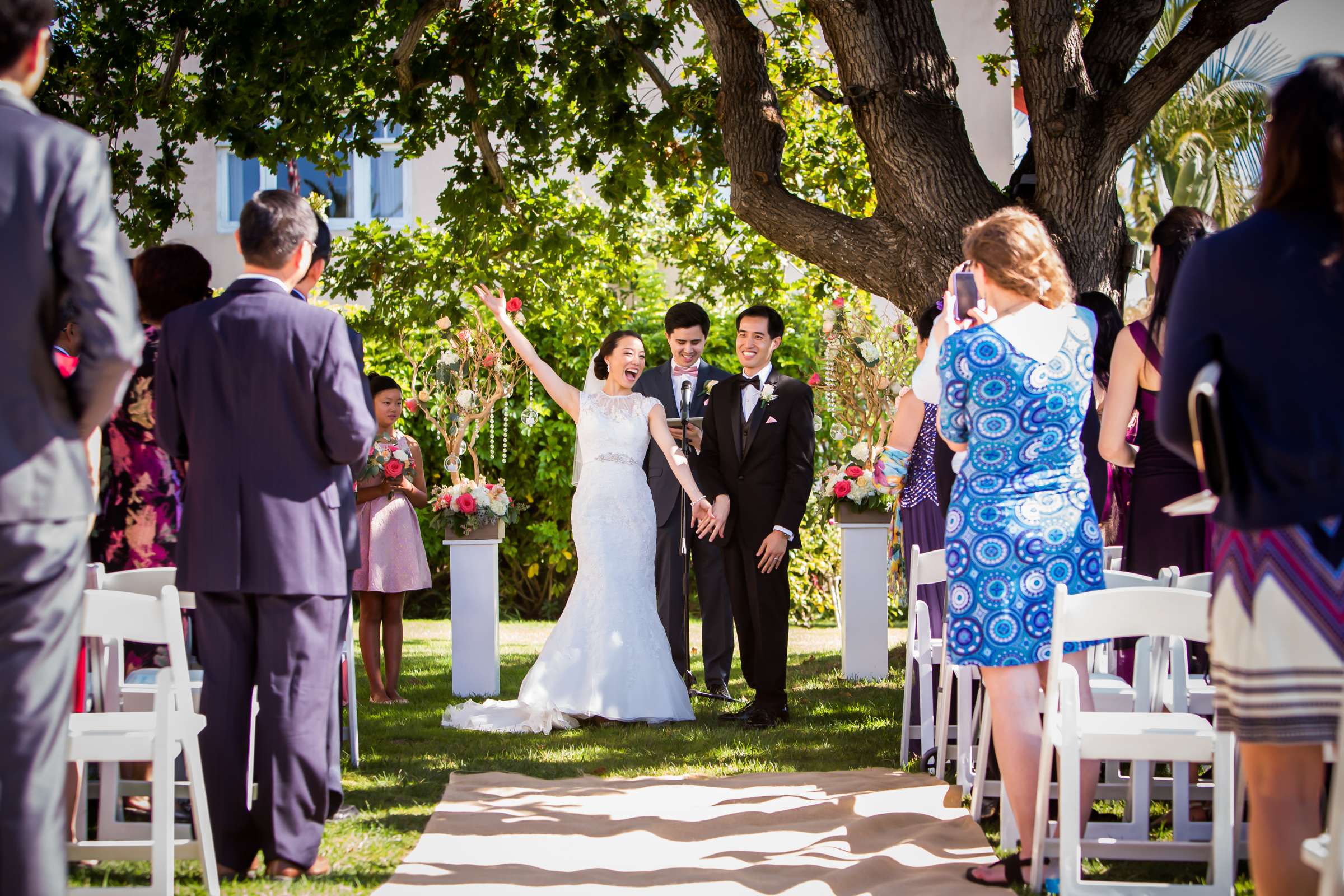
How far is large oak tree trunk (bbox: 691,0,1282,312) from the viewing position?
7.13 meters

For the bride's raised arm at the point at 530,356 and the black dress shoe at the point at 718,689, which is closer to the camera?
the bride's raised arm at the point at 530,356

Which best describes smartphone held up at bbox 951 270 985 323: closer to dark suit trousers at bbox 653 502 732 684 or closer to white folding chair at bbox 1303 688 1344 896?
white folding chair at bbox 1303 688 1344 896

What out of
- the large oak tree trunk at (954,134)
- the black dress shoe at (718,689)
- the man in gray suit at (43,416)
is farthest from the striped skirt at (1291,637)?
the black dress shoe at (718,689)

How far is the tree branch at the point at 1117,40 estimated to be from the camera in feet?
24.7

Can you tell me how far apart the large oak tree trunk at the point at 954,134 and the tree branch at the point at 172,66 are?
12.7 ft

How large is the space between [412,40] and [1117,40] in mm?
Result: 4441

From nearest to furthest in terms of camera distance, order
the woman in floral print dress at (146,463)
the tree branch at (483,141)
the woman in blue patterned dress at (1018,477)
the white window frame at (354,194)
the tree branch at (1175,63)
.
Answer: the woman in blue patterned dress at (1018,477)
the woman in floral print dress at (146,463)
the tree branch at (1175,63)
the tree branch at (483,141)
the white window frame at (354,194)

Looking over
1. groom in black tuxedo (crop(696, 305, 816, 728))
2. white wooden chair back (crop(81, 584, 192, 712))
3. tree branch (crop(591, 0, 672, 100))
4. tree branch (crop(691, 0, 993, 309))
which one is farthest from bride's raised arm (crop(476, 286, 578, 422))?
tree branch (crop(591, 0, 672, 100))

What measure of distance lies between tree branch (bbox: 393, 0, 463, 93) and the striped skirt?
6.96 meters

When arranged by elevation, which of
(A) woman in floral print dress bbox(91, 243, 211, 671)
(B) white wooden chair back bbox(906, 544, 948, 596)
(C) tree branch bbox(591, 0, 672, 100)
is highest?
(C) tree branch bbox(591, 0, 672, 100)

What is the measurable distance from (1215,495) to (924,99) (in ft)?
17.3

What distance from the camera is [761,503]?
7094mm

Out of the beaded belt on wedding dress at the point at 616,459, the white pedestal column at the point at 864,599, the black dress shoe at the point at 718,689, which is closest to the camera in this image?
the beaded belt on wedding dress at the point at 616,459

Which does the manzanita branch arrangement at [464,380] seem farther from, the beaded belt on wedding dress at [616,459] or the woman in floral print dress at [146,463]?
the woman in floral print dress at [146,463]
